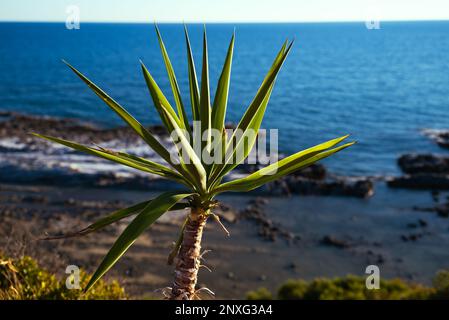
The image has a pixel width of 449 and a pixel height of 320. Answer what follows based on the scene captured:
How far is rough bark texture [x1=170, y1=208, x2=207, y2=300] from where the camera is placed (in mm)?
2823

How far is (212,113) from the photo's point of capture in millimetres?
3158

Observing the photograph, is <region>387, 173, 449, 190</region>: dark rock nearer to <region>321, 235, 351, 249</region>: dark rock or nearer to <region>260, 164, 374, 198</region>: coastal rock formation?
<region>260, 164, 374, 198</region>: coastal rock formation

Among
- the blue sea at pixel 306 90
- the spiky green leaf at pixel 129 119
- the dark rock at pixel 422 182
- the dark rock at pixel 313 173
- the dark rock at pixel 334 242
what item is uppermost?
the blue sea at pixel 306 90

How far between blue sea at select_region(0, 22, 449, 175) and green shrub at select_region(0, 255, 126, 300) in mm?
21036

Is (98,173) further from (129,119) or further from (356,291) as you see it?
(129,119)

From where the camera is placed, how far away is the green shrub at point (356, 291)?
9446 mm

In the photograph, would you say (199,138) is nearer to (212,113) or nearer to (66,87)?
(212,113)

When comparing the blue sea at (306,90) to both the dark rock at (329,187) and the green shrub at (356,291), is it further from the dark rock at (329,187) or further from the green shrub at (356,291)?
the green shrub at (356,291)

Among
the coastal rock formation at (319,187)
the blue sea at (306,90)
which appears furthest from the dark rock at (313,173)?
the blue sea at (306,90)

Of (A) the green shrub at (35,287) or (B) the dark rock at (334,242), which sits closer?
(A) the green shrub at (35,287)

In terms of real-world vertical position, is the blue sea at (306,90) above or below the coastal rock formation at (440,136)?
above

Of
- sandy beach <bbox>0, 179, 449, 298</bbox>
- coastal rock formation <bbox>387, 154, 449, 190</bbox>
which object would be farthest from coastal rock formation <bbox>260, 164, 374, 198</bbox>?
coastal rock formation <bbox>387, 154, 449, 190</bbox>

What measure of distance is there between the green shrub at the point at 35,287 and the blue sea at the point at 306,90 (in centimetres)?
2104
